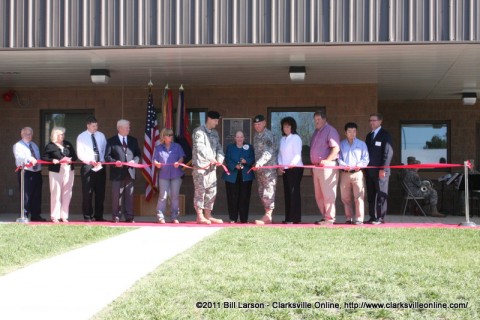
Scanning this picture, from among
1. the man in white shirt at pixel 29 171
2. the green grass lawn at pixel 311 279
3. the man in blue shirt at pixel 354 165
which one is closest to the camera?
the green grass lawn at pixel 311 279

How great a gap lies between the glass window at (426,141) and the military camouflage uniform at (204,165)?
7.99m

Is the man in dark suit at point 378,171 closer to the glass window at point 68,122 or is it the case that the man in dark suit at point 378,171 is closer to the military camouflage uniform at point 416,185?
the military camouflage uniform at point 416,185

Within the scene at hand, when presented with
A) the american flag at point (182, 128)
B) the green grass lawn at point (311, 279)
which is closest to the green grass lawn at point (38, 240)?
the green grass lawn at point (311, 279)

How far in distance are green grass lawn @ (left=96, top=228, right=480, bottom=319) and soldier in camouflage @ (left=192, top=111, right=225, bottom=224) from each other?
2.70 metres

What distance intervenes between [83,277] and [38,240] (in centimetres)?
275

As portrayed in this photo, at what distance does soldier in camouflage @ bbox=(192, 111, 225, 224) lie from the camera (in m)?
12.2

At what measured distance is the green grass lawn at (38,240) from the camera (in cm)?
824

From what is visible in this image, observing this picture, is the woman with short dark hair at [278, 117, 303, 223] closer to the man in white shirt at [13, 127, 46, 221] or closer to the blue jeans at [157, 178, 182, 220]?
the blue jeans at [157, 178, 182, 220]

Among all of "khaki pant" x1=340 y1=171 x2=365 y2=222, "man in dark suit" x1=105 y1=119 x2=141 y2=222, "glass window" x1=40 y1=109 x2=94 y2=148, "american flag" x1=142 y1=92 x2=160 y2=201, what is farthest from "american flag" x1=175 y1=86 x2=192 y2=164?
"khaki pant" x1=340 y1=171 x2=365 y2=222

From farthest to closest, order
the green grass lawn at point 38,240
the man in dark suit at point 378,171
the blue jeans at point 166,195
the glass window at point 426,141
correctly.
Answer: the glass window at point 426,141
the blue jeans at point 166,195
the man in dark suit at point 378,171
the green grass lawn at point 38,240

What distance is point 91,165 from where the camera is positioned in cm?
1286

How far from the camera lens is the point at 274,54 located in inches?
471

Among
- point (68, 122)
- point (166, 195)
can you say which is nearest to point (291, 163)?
point (166, 195)

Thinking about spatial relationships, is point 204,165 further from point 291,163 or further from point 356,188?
point 356,188
